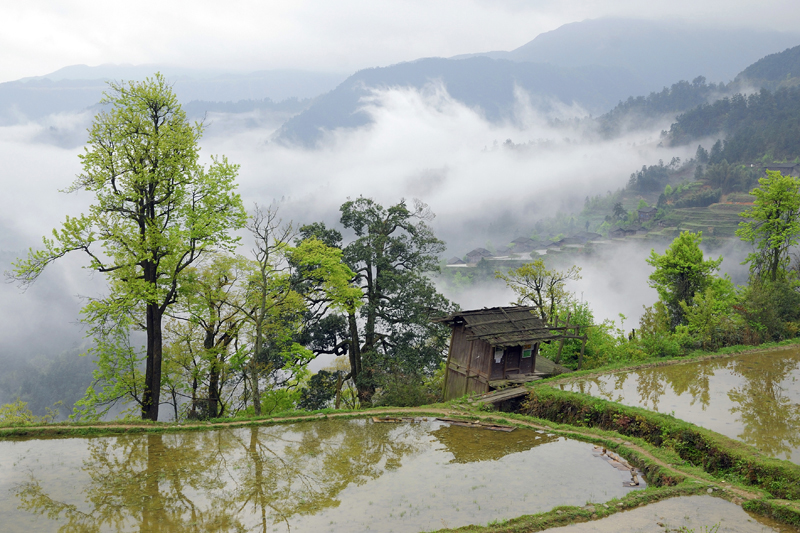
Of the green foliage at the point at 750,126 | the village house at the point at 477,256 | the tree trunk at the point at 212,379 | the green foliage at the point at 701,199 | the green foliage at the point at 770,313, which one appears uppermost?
the green foliage at the point at 750,126

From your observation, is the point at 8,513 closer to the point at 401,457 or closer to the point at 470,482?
the point at 401,457

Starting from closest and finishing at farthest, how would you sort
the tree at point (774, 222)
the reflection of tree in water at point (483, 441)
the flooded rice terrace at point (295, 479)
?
the flooded rice terrace at point (295, 479), the reflection of tree in water at point (483, 441), the tree at point (774, 222)

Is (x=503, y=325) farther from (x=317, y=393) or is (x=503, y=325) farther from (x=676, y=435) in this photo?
(x=317, y=393)

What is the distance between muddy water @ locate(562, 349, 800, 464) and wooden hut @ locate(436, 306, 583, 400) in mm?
2608

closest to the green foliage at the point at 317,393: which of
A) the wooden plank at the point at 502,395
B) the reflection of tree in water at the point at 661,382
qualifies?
the wooden plank at the point at 502,395

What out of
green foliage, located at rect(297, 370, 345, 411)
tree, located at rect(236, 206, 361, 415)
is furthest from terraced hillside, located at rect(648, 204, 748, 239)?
Result: tree, located at rect(236, 206, 361, 415)

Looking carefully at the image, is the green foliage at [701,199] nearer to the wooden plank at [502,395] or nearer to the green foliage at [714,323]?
the green foliage at [714,323]

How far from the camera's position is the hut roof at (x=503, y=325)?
2292 centimetres

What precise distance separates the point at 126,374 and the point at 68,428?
250 inches

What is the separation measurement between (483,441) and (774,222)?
2749cm

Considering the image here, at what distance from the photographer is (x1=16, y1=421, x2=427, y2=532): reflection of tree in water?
11.4 metres

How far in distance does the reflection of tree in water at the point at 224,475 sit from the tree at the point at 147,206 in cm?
531

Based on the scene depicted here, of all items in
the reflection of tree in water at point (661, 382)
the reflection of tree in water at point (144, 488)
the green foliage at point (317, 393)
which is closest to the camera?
the reflection of tree in water at point (144, 488)

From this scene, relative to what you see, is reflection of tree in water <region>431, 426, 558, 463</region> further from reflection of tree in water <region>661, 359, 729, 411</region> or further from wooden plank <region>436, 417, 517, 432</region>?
reflection of tree in water <region>661, 359, 729, 411</region>
